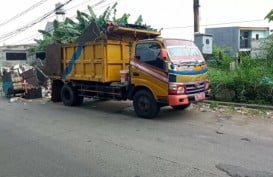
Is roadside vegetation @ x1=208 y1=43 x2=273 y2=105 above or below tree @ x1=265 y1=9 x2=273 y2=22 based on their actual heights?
below

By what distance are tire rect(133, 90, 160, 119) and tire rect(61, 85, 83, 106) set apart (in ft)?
11.4

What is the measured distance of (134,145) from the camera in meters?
7.35

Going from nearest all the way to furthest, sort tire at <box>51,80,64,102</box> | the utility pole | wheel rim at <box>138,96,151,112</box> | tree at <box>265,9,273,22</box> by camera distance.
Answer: tree at <box>265,9,273,22</box> → wheel rim at <box>138,96,151,112</box> → tire at <box>51,80,64,102</box> → the utility pole

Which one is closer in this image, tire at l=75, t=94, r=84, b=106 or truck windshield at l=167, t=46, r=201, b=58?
truck windshield at l=167, t=46, r=201, b=58

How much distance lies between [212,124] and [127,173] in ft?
14.2

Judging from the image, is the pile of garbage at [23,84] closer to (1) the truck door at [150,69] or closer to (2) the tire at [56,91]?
(2) the tire at [56,91]

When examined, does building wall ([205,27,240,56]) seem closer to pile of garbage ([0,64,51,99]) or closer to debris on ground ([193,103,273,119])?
pile of garbage ([0,64,51,99])

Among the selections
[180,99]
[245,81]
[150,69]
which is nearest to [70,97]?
[150,69]

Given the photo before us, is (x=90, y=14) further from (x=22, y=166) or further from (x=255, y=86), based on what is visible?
(x=22, y=166)

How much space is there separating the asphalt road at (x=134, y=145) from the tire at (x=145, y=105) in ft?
0.85

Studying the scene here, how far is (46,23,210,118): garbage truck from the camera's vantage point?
9.88 meters

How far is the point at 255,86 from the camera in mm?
11656

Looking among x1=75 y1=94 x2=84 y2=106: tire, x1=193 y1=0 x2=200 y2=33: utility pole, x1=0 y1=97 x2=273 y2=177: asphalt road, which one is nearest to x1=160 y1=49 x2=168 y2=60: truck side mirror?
x1=0 y1=97 x2=273 y2=177: asphalt road

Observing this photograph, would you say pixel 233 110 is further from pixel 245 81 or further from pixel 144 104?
pixel 144 104
